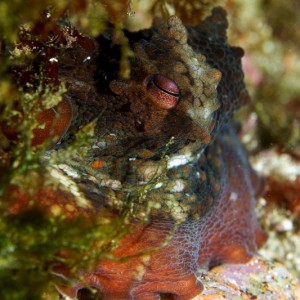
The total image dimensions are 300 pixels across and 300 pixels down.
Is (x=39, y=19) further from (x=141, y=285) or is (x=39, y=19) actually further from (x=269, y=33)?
(x=269, y=33)

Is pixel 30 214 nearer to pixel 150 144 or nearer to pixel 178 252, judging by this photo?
pixel 150 144

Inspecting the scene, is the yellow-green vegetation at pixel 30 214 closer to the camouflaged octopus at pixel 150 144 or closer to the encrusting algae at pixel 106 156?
the encrusting algae at pixel 106 156

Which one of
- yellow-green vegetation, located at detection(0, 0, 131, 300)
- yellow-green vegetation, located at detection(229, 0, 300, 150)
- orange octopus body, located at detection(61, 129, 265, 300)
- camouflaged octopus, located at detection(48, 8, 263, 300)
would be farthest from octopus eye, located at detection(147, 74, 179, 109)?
yellow-green vegetation, located at detection(229, 0, 300, 150)

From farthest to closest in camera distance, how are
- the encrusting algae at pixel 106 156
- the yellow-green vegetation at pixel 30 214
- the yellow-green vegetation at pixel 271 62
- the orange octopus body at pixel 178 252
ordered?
the yellow-green vegetation at pixel 271 62, the orange octopus body at pixel 178 252, the encrusting algae at pixel 106 156, the yellow-green vegetation at pixel 30 214

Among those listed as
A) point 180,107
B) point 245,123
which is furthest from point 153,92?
point 245,123

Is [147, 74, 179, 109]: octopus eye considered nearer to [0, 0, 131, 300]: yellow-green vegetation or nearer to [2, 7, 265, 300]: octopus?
[2, 7, 265, 300]: octopus

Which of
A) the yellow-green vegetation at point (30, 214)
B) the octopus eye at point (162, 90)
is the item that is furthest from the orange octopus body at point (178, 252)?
the octopus eye at point (162, 90)

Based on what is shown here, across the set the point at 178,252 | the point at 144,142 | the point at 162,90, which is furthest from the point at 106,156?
the point at 178,252

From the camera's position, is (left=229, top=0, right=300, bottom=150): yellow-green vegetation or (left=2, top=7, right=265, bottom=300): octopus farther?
(left=229, top=0, right=300, bottom=150): yellow-green vegetation
